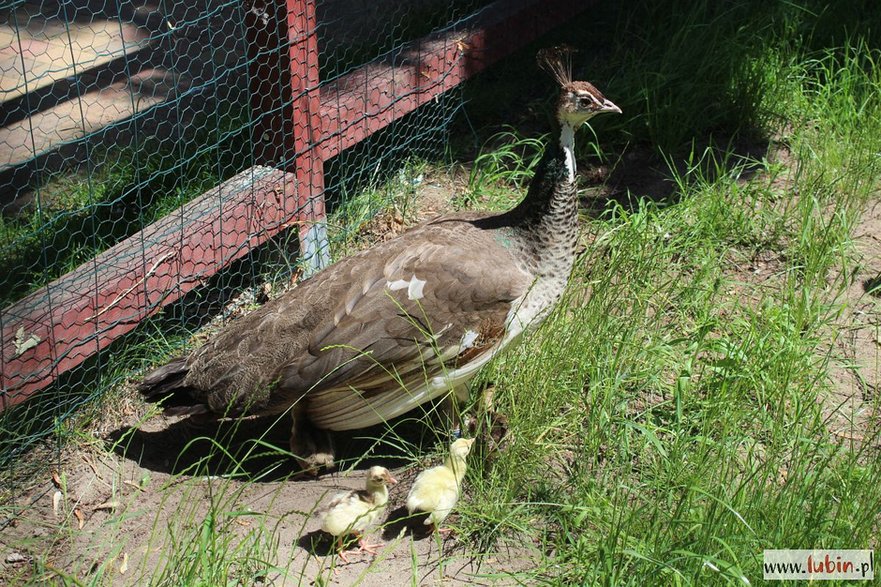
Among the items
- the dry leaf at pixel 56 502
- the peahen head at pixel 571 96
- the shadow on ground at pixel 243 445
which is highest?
the peahen head at pixel 571 96

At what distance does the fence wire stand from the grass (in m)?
0.24

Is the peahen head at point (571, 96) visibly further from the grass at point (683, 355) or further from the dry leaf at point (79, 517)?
the dry leaf at point (79, 517)

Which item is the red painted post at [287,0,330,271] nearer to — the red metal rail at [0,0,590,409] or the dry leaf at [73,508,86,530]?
the red metal rail at [0,0,590,409]

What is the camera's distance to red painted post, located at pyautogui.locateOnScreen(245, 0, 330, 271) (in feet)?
13.3

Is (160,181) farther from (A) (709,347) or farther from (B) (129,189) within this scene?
(A) (709,347)

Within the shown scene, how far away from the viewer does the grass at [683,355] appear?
113 inches

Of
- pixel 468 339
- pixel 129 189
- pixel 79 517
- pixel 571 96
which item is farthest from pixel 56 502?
pixel 571 96

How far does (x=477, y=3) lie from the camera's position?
5.98 meters

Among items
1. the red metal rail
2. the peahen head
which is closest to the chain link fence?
the red metal rail

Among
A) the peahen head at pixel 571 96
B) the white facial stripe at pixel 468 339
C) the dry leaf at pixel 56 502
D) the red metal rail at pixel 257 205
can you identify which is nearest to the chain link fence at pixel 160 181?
the red metal rail at pixel 257 205

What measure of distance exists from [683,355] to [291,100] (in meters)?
1.86

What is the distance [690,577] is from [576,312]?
138 cm

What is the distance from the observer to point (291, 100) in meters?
4.17

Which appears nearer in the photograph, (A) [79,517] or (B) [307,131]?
(A) [79,517]
